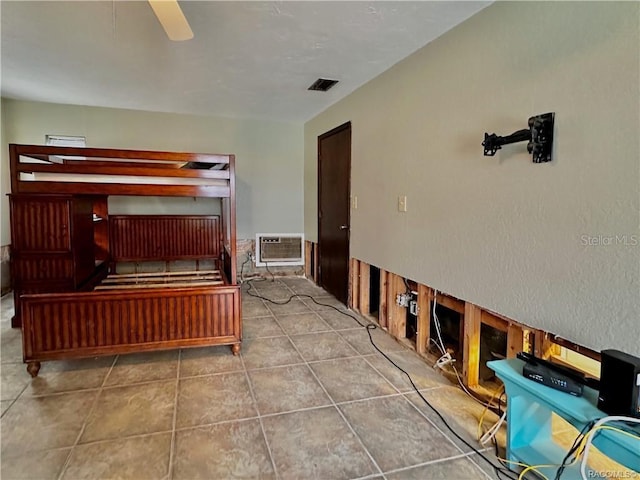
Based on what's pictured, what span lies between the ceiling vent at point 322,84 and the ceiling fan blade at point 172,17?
1834 millimetres

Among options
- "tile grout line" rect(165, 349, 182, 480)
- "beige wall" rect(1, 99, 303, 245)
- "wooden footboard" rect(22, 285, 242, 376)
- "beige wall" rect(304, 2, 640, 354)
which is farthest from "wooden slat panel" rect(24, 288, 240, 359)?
"beige wall" rect(1, 99, 303, 245)

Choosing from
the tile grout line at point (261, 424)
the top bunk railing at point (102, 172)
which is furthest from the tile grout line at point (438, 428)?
the top bunk railing at point (102, 172)

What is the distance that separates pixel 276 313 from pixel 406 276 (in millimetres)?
1559

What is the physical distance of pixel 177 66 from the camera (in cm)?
314

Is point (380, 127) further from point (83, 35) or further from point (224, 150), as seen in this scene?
point (224, 150)

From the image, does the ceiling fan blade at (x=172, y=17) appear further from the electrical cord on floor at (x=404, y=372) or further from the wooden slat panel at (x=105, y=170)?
the electrical cord on floor at (x=404, y=372)

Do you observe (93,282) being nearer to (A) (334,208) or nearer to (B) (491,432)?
(A) (334,208)

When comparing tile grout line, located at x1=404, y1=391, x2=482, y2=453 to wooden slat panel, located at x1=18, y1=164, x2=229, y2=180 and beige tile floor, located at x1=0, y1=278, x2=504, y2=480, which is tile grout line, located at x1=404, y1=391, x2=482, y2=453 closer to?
beige tile floor, located at x1=0, y1=278, x2=504, y2=480

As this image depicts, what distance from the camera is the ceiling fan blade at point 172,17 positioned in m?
1.59

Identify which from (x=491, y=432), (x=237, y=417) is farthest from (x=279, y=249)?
(x=491, y=432)

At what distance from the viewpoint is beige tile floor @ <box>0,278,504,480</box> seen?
169cm

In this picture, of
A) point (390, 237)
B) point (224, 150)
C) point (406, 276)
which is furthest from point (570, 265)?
point (224, 150)

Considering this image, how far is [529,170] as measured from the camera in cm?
186

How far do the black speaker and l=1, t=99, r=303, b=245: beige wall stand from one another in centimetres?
463
